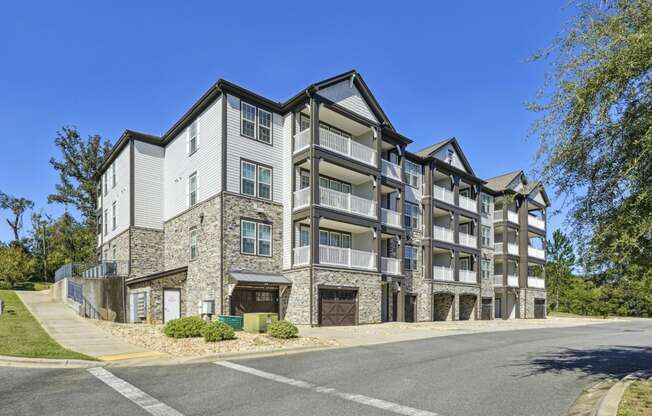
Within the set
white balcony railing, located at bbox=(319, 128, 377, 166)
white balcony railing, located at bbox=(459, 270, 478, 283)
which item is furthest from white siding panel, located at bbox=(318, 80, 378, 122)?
white balcony railing, located at bbox=(459, 270, 478, 283)

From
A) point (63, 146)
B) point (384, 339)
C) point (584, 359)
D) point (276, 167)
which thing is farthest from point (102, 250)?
point (584, 359)

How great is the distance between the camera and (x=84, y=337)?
16.0 m

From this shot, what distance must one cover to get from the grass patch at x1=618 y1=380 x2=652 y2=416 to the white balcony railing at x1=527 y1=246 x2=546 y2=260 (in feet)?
126

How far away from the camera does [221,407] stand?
7828 millimetres

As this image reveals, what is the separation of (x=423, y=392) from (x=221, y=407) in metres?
3.83

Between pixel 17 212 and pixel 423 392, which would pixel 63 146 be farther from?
pixel 423 392

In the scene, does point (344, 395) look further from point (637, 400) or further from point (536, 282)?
point (536, 282)

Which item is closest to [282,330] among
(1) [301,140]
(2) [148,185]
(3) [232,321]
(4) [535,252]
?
(3) [232,321]

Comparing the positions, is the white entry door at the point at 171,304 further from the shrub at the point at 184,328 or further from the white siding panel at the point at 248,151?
the shrub at the point at 184,328

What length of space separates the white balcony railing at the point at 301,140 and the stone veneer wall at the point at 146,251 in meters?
10.9

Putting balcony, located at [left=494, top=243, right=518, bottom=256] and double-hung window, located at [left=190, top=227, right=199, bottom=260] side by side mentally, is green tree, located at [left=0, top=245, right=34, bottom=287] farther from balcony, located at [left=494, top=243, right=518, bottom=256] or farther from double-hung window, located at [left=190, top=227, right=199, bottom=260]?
balcony, located at [left=494, top=243, right=518, bottom=256]

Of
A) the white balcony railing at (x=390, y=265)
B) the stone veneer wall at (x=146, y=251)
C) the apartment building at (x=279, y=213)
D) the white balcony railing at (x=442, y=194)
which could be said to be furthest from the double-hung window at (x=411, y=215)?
the stone veneer wall at (x=146, y=251)

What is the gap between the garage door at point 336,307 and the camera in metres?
24.2

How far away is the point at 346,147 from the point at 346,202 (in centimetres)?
334
